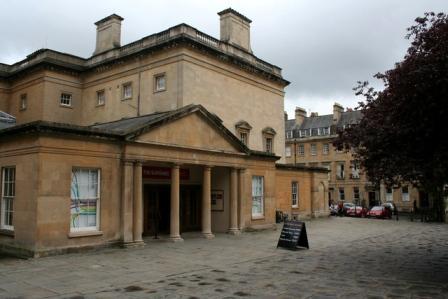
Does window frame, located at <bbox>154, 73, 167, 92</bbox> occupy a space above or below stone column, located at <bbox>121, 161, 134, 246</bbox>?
above

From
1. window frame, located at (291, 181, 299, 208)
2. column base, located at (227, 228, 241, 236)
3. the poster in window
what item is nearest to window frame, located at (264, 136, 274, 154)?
window frame, located at (291, 181, 299, 208)

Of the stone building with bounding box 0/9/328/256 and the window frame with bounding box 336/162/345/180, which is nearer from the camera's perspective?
the stone building with bounding box 0/9/328/256

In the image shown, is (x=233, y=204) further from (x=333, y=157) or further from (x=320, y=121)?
(x=320, y=121)

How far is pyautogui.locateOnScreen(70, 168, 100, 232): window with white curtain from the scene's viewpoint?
1459 cm

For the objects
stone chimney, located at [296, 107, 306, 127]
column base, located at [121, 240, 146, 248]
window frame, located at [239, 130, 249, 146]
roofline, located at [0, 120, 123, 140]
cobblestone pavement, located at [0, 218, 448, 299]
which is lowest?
cobblestone pavement, located at [0, 218, 448, 299]

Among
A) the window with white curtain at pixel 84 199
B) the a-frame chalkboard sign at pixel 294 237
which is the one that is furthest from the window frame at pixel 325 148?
the window with white curtain at pixel 84 199

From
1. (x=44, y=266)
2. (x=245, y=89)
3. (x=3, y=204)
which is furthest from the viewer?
(x=245, y=89)

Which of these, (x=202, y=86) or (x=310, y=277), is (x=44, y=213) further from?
(x=202, y=86)

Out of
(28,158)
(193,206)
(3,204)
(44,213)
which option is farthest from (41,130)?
(193,206)

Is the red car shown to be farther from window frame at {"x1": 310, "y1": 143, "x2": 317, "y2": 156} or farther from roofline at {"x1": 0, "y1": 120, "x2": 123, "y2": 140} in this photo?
roofline at {"x1": 0, "y1": 120, "x2": 123, "y2": 140}

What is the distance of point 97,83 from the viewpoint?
1286 inches

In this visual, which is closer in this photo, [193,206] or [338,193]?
[193,206]

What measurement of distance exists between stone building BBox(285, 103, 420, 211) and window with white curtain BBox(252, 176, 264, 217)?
3452 cm

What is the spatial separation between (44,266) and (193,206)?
11.2m
